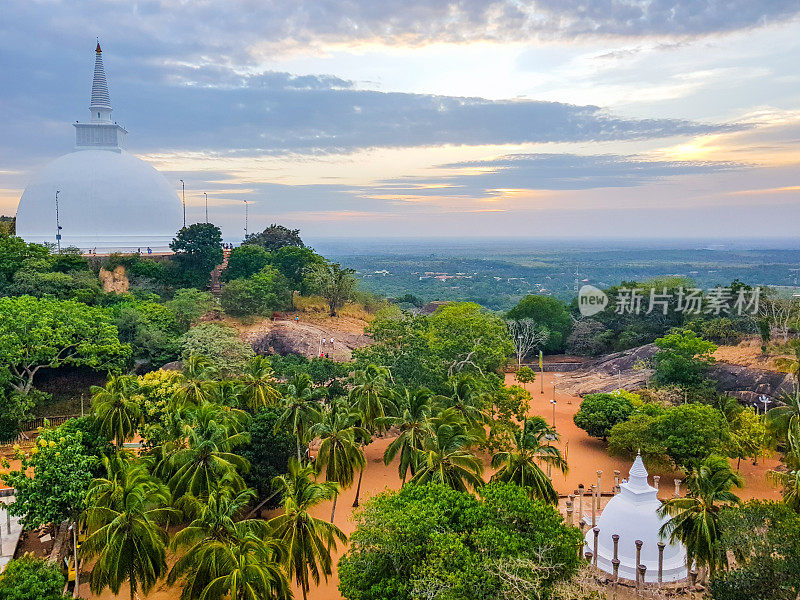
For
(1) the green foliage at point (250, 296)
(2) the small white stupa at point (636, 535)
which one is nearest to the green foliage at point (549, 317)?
(1) the green foliage at point (250, 296)

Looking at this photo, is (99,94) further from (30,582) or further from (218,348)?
(30,582)

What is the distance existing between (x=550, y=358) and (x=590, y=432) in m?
24.5

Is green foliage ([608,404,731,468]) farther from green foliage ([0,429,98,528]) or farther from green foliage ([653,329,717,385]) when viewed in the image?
green foliage ([0,429,98,528])

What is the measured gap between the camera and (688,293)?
182ft

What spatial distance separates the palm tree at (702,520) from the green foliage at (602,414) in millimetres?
13644

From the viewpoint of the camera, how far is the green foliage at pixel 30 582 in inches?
534

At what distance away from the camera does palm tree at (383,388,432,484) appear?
21000 millimetres

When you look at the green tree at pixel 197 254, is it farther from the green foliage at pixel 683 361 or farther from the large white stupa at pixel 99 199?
the green foliage at pixel 683 361

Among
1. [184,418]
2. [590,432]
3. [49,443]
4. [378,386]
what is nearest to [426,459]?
[378,386]

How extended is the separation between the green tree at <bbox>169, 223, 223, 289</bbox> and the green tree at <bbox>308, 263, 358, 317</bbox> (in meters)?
8.69

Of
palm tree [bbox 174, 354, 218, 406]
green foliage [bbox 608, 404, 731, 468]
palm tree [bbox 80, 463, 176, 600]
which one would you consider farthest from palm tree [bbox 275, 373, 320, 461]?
green foliage [bbox 608, 404, 731, 468]

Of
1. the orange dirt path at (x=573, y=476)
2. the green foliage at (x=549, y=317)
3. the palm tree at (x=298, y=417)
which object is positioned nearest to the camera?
the palm tree at (x=298, y=417)

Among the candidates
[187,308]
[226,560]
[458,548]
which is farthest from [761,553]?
[187,308]

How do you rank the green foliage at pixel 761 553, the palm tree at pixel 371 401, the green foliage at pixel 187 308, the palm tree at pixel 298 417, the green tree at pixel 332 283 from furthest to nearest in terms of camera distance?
the green tree at pixel 332 283
the green foliage at pixel 187 308
the palm tree at pixel 371 401
the palm tree at pixel 298 417
the green foliage at pixel 761 553
